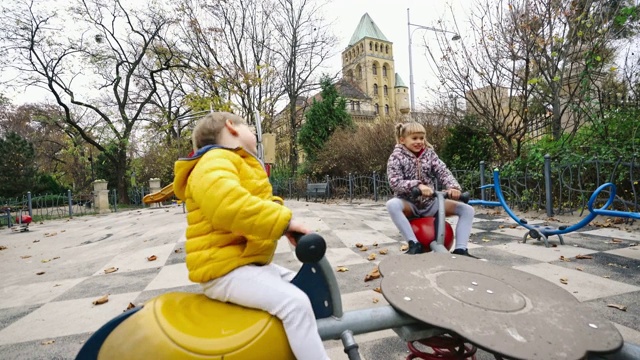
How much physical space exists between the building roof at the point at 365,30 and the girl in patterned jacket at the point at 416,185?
194ft

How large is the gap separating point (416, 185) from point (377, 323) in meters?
1.52

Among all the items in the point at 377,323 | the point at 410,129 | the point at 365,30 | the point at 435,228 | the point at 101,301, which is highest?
the point at 365,30

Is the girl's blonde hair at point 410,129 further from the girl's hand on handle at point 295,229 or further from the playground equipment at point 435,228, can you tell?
the girl's hand on handle at point 295,229

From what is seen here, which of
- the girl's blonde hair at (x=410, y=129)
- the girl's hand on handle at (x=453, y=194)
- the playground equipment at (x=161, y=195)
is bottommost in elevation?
the girl's hand on handle at (x=453, y=194)

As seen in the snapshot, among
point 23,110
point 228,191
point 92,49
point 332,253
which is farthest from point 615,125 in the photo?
point 23,110

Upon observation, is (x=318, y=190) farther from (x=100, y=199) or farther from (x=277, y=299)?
(x=277, y=299)

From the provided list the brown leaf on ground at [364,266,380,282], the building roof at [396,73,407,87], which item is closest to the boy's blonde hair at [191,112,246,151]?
the brown leaf on ground at [364,266,380,282]

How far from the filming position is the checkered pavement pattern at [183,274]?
221 cm

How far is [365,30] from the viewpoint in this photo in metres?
57.4

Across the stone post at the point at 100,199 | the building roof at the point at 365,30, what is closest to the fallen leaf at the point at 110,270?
the stone post at the point at 100,199

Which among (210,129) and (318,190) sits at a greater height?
(210,129)

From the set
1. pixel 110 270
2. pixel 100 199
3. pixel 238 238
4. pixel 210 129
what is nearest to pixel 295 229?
pixel 238 238

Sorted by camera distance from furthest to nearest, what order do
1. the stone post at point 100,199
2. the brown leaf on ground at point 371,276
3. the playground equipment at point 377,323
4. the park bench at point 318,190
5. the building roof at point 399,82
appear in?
the building roof at point 399,82
the stone post at point 100,199
the park bench at point 318,190
the brown leaf on ground at point 371,276
the playground equipment at point 377,323

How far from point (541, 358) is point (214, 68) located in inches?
778
